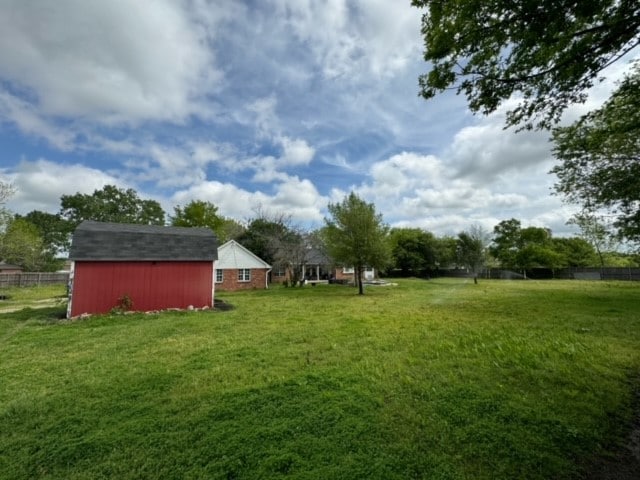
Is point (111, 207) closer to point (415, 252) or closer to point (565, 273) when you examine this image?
point (415, 252)

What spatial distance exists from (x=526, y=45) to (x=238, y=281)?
22.5m

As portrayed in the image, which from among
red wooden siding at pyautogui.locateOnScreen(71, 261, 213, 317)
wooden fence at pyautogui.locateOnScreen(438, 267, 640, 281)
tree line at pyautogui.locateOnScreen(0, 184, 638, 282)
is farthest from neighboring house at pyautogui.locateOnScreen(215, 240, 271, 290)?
wooden fence at pyautogui.locateOnScreen(438, 267, 640, 281)

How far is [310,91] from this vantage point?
34.4 ft

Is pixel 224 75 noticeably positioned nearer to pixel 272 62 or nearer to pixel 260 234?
pixel 272 62

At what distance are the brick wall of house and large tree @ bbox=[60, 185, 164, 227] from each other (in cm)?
3136

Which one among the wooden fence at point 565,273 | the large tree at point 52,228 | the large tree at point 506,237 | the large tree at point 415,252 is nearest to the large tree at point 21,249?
the large tree at point 52,228

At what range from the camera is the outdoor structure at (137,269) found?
427 inches

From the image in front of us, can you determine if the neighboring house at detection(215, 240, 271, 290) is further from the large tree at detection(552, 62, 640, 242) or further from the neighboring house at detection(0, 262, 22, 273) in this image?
the neighboring house at detection(0, 262, 22, 273)

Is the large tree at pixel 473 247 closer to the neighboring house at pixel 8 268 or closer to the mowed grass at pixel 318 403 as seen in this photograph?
the mowed grass at pixel 318 403

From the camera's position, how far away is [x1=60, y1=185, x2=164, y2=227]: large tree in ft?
141

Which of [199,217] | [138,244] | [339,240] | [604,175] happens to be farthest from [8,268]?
[604,175]

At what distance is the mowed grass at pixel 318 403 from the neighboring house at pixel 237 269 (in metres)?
14.8

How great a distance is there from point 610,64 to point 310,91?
874 cm

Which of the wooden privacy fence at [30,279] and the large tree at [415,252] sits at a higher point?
the large tree at [415,252]
